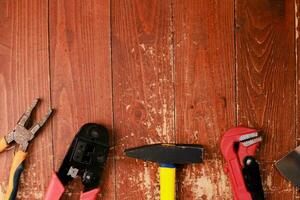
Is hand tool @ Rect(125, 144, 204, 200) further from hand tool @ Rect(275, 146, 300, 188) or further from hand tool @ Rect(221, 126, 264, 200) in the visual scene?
hand tool @ Rect(275, 146, 300, 188)

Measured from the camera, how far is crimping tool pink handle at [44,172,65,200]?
94 centimetres

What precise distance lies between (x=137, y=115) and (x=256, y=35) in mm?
379

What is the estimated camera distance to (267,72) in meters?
1.04

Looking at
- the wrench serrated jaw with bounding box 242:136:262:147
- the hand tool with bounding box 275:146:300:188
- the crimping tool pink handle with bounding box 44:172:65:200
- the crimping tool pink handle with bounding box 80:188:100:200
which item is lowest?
the crimping tool pink handle with bounding box 80:188:100:200

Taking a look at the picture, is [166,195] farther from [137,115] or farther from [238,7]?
[238,7]

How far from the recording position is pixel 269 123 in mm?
1038

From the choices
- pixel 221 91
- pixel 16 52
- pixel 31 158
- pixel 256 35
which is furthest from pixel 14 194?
pixel 256 35

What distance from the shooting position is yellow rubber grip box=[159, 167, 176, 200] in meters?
0.97

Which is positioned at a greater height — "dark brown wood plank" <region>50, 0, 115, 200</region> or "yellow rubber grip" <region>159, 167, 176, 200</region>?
"dark brown wood plank" <region>50, 0, 115, 200</region>

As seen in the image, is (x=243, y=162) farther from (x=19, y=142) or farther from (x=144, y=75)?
(x=19, y=142)

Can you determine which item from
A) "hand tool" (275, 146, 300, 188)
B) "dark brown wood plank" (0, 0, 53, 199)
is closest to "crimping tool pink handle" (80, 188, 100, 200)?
"dark brown wood plank" (0, 0, 53, 199)

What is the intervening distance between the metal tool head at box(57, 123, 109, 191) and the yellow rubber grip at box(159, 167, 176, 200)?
0.50 ft

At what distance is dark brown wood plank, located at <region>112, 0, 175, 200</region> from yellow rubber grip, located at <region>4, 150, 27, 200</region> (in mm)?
242

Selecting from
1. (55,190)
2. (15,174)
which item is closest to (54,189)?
(55,190)
